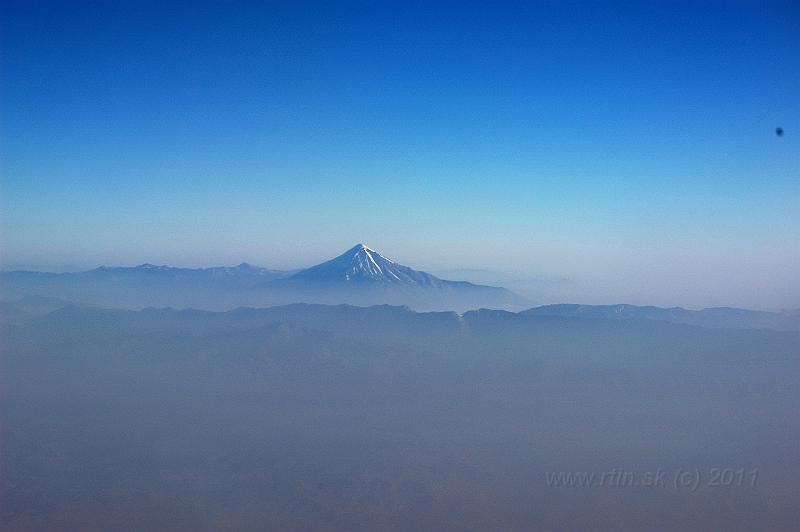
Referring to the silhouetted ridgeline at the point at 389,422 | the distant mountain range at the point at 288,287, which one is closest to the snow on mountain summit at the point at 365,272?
the distant mountain range at the point at 288,287

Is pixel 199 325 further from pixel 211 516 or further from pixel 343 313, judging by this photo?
pixel 211 516

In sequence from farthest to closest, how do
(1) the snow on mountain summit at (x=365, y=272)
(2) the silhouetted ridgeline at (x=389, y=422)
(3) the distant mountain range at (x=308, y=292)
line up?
1. (1) the snow on mountain summit at (x=365, y=272)
2. (3) the distant mountain range at (x=308, y=292)
3. (2) the silhouetted ridgeline at (x=389, y=422)

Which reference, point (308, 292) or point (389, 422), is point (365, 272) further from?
point (389, 422)

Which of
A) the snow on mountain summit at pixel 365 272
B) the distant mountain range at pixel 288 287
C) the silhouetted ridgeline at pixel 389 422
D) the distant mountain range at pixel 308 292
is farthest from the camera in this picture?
the snow on mountain summit at pixel 365 272

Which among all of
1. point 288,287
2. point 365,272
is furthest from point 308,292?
point 365,272

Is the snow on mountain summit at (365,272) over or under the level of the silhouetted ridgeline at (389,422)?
over

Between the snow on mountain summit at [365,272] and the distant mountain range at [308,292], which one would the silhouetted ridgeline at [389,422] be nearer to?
the distant mountain range at [308,292]

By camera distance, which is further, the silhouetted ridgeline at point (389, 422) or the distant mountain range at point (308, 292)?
the distant mountain range at point (308, 292)

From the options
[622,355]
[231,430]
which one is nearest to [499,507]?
[231,430]
